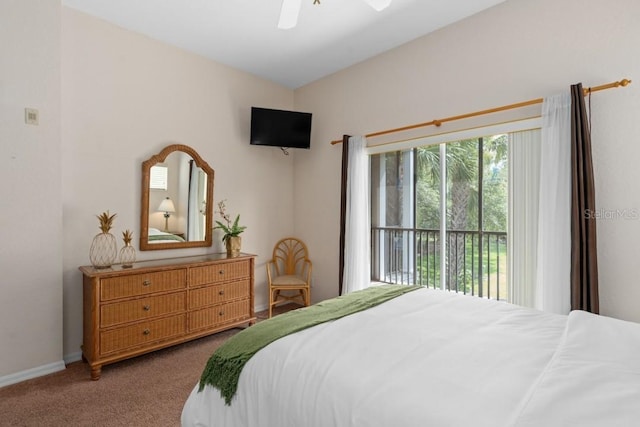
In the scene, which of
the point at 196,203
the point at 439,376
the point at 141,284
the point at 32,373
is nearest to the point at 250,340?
the point at 439,376

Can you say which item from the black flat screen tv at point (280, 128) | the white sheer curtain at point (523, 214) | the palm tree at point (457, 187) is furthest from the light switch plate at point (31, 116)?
the white sheer curtain at point (523, 214)

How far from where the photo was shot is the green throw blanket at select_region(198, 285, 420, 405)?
1.34 metres

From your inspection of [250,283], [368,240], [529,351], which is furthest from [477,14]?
[250,283]

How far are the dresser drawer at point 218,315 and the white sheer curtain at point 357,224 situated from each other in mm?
1059

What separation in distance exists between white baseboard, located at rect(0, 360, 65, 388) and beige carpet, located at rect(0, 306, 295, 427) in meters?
0.04

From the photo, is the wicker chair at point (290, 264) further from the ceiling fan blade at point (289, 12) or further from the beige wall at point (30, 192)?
the ceiling fan blade at point (289, 12)

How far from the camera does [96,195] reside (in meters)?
2.76

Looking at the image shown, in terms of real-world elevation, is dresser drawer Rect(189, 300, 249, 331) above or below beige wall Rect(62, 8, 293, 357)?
below

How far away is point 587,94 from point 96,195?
3755mm

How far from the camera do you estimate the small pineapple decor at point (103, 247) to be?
2615 mm

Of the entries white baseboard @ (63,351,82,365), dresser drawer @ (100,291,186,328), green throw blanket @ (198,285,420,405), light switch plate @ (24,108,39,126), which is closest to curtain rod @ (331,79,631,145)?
green throw blanket @ (198,285,420,405)

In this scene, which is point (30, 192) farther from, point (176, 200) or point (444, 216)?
point (444, 216)

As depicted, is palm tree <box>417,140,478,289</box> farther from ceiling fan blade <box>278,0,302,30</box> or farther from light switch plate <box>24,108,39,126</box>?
light switch plate <box>24,108,39,126</box>

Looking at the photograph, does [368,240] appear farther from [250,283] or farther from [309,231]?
[250,283]
